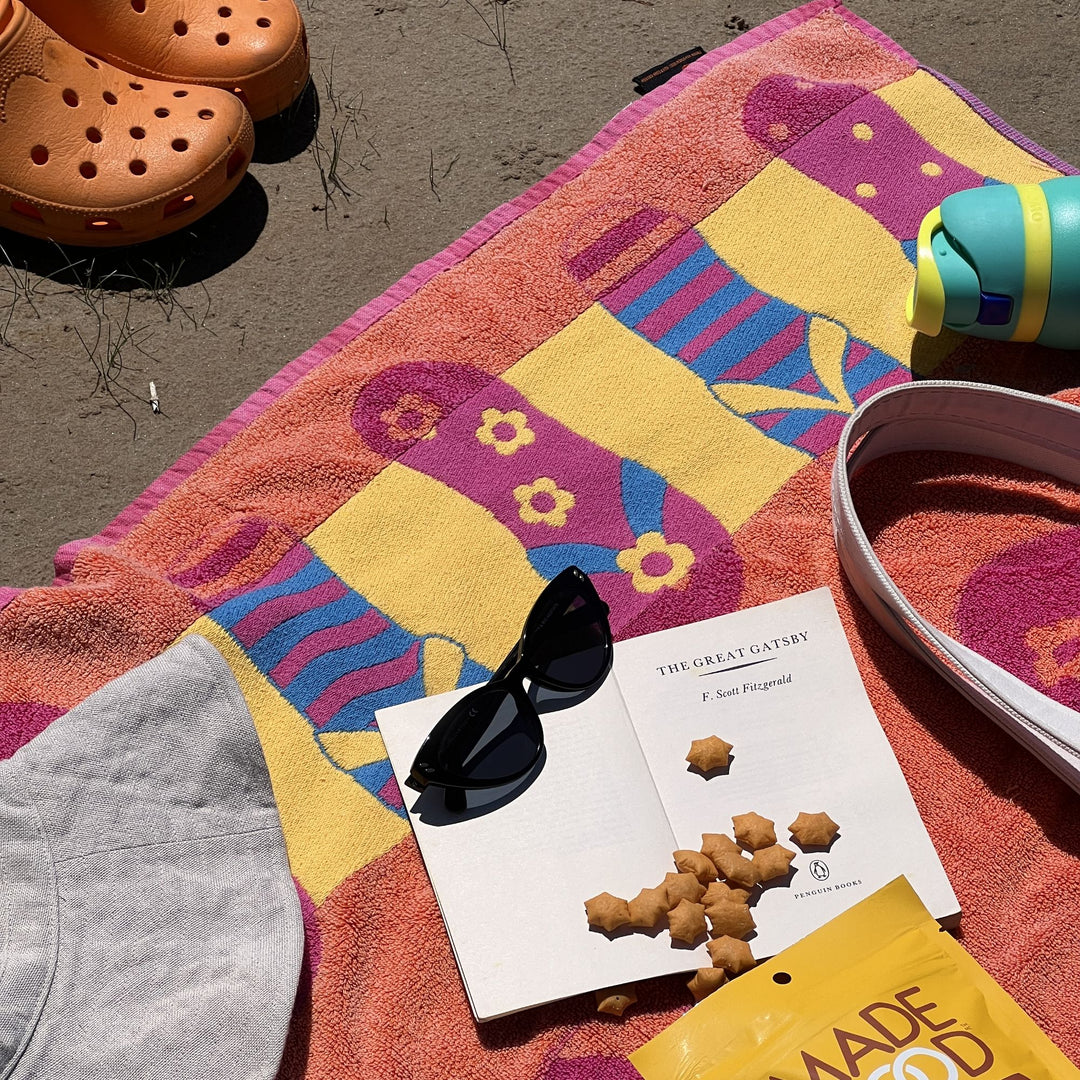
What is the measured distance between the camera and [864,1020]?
0.76 m

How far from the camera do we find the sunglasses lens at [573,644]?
0.91m

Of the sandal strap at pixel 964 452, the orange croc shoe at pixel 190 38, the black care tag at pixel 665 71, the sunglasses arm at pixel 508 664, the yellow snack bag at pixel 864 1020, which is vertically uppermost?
the orange croc shoe at pixel 190 38

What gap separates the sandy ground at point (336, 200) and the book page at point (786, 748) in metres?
0.52

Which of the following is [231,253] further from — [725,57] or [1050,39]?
[1050,39]

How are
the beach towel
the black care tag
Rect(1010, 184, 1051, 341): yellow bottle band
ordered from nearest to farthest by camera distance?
the beach towel
Rect(1010, 184, 1051, 341): yellow bottle band
the black care tag

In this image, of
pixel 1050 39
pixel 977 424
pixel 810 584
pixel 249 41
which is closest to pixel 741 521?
pixel 810 584

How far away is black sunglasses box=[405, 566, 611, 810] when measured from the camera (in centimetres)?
86

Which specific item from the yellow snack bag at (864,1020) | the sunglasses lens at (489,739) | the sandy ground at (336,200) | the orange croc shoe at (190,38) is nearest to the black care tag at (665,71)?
the sandy ground at (336,200)

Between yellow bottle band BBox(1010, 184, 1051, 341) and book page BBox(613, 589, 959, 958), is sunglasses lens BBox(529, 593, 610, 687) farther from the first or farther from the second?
yellow bottle band BBox(1010, 184, 1051, 341)

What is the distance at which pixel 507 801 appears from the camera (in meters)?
0.86

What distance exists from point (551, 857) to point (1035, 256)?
0.63 metres

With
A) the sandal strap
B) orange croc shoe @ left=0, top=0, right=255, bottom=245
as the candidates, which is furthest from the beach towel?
orange croc shoe @ left=0, top=0, right=255, bottom=245

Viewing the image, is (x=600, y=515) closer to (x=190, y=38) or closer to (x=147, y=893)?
(x=147, y=893)

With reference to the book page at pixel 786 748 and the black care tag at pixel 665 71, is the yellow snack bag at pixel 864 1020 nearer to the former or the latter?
Answer: the book page at pixel 786 748
